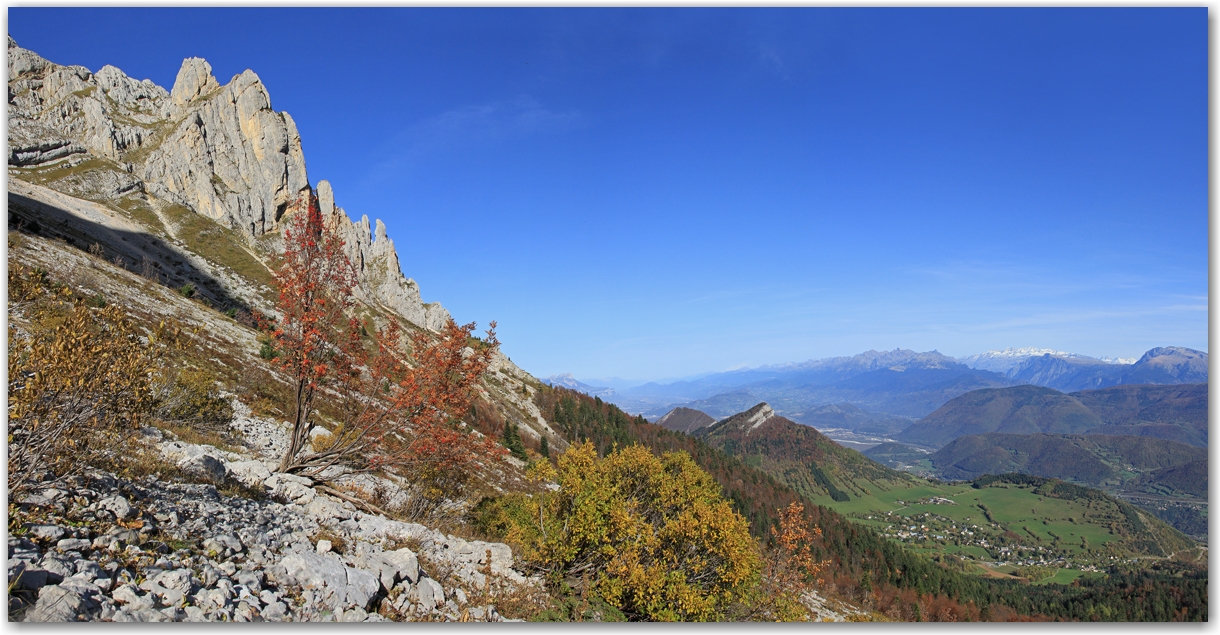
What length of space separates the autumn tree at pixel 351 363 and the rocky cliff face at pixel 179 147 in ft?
333

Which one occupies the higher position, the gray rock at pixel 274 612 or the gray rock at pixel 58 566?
the gray rock at pixel 58 566

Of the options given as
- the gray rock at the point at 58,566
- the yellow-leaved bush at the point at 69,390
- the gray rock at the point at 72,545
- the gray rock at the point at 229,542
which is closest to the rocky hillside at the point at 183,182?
the yellow-leaved bush at the point at 69,390

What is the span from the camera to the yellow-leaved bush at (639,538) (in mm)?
13000

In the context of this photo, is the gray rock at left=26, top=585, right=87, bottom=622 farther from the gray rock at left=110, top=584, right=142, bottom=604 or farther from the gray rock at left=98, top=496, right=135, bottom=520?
the gray rock at left=98, top=496, right=135, bottom=520

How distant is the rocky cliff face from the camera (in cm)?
10031

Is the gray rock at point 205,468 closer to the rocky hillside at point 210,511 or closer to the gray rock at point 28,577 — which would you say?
the rocky hillside at point 210,511

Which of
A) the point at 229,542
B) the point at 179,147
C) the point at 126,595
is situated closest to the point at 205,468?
the point at 229,542

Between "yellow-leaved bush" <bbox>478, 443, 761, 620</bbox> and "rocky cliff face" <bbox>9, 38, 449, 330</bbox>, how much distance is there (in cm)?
10502

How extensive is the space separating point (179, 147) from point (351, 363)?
138530 mm

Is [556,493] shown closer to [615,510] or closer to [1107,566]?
[615,510]

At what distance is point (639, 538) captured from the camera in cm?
1436

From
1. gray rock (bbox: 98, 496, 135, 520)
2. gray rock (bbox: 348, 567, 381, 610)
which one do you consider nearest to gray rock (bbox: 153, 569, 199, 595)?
gray rock (bbox: 98, 496, 135, 520)

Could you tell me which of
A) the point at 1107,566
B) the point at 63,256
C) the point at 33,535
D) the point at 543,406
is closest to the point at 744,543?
the point at 33,535

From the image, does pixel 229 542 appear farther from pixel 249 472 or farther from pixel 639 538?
pixel 639 538
